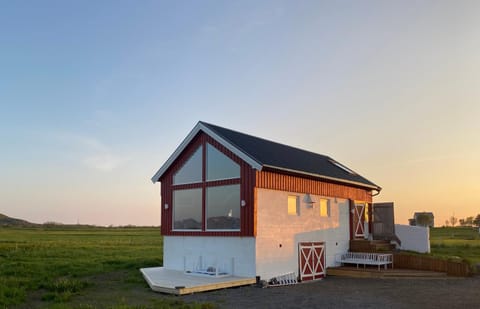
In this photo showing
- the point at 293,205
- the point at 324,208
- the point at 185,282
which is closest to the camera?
the point at 185,282

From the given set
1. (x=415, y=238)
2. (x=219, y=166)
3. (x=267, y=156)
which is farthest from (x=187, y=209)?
(x=415, y=238)

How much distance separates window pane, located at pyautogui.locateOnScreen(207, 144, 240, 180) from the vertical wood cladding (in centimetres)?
106

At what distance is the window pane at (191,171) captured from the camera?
59.8 feet

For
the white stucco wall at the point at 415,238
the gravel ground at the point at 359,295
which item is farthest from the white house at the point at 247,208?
the white stucco wall at the point at 415,238

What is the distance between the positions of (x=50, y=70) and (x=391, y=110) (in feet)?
52.9

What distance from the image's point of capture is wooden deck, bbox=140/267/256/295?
43.6ft

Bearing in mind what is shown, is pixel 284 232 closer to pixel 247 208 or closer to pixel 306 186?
pixel 247 208

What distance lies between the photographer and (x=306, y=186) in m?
18.6

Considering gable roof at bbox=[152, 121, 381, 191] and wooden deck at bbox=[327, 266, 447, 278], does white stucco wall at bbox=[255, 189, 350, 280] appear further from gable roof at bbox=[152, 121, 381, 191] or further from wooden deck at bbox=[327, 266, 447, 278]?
gable roof at bbox=[152, 121, 381, 191]

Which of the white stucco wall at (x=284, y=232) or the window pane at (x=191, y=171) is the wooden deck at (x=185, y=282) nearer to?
the white stucco wall at (x=284, y=232)

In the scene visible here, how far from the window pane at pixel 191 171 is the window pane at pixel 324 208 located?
217 inches

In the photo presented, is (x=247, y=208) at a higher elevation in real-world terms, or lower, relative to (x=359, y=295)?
higher

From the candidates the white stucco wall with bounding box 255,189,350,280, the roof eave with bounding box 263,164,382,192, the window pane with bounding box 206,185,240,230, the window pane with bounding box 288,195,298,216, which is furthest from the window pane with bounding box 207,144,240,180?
the window pane with bounding box 288,195,298,216

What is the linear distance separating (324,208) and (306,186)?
74.2 inches
